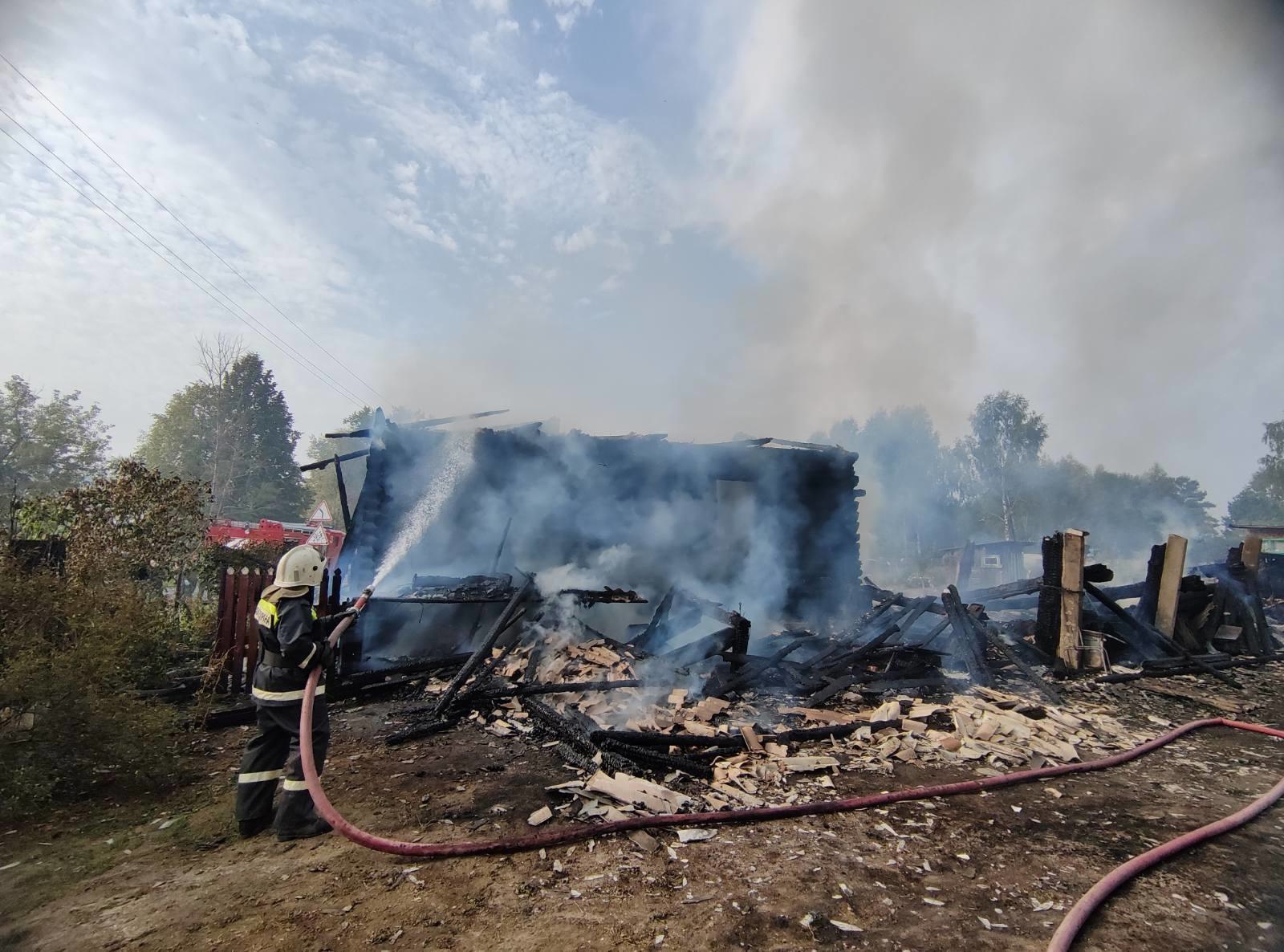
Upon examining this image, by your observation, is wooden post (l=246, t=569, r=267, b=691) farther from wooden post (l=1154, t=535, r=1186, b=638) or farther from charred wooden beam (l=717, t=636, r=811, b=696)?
wooden post (l=1154, t=535, r=1186, b=638)

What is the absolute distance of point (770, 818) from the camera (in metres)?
4.00

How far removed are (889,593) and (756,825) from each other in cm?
863

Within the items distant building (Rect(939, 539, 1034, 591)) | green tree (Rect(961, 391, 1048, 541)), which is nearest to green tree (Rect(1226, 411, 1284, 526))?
green tree (Rect(961, 391, 1048, 541))

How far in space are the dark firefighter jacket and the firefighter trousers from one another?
0.10 meters

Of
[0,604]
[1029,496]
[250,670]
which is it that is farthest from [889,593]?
[1029,496]

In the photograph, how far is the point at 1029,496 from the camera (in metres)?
43.3

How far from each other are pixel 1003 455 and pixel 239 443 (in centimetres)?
5843

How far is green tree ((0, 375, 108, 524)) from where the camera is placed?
35000 millimetres

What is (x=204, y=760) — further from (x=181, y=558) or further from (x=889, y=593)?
(x=889, y=593)

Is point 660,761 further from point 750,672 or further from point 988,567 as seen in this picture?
point 988,567

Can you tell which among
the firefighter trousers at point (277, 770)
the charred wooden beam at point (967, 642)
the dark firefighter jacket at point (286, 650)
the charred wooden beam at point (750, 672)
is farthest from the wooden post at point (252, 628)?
the charred wooden beam at point (967, 642)

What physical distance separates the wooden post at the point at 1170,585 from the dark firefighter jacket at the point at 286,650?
1259 centimetres

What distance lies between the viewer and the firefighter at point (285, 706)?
3.80 metres

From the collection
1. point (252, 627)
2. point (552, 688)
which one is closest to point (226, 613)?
point (252, 627)
